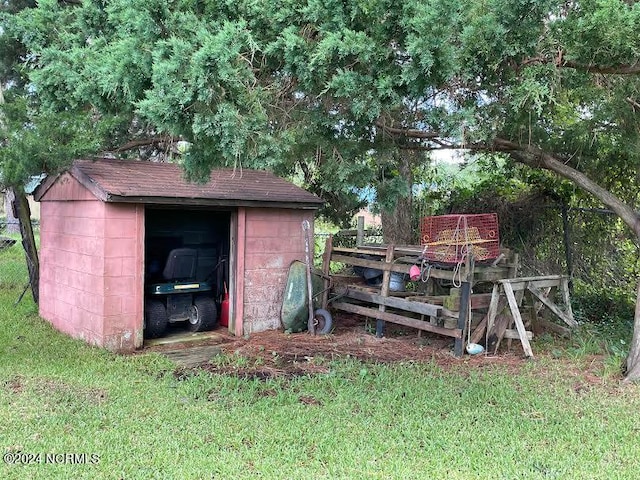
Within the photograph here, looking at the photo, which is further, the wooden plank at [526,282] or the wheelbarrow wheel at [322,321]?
the wheelbarrow wheel at [322,321]

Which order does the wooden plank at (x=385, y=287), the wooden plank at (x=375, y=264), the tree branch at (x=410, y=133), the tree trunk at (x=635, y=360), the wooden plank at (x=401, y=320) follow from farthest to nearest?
the wooden plank at (x=385, y=287)
the wooden plank at (x=375, y=264)
the wooden plank at (x=401, y=320)
the tree branch at (x=410, y=133)
the tree trunk at (x=635, y=360)

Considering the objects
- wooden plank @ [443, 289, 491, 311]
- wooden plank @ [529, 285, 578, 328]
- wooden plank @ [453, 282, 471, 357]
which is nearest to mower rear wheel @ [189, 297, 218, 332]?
wooden plank @ [443, 289, 491, 311]

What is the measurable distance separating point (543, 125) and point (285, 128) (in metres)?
3.28

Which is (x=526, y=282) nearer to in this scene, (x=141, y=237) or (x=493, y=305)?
(x=493, y=305)

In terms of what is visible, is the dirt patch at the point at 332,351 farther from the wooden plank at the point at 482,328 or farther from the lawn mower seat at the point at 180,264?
the lawn mower seat at the point at 180,264

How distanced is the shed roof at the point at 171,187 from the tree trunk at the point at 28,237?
1.13ft

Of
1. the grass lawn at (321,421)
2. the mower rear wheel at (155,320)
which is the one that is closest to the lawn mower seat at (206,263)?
the mower rear wheel at (155,320)

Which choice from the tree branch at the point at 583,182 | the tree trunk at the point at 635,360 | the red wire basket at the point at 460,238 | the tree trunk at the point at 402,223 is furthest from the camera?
the tree trunk at the point at 402,223

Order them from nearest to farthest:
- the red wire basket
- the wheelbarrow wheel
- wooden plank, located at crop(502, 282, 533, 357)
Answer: wooden plank, located at crop(502, 282, 533, 357) < the red wire basket < the wheelbarrow wheel

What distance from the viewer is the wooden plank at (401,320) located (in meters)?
6.37

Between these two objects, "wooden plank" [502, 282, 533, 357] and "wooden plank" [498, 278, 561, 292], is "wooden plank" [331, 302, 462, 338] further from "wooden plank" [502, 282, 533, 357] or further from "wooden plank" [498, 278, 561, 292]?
"wooden plank" [498, 278, 561, 292]

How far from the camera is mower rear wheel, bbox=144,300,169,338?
7.31m

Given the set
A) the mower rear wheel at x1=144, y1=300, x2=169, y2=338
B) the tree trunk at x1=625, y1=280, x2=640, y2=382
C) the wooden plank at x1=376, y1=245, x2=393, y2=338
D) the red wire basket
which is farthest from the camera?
the mower rear wheel at x1=144, y1=300, x2=169, y2=338

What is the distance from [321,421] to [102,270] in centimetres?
347
